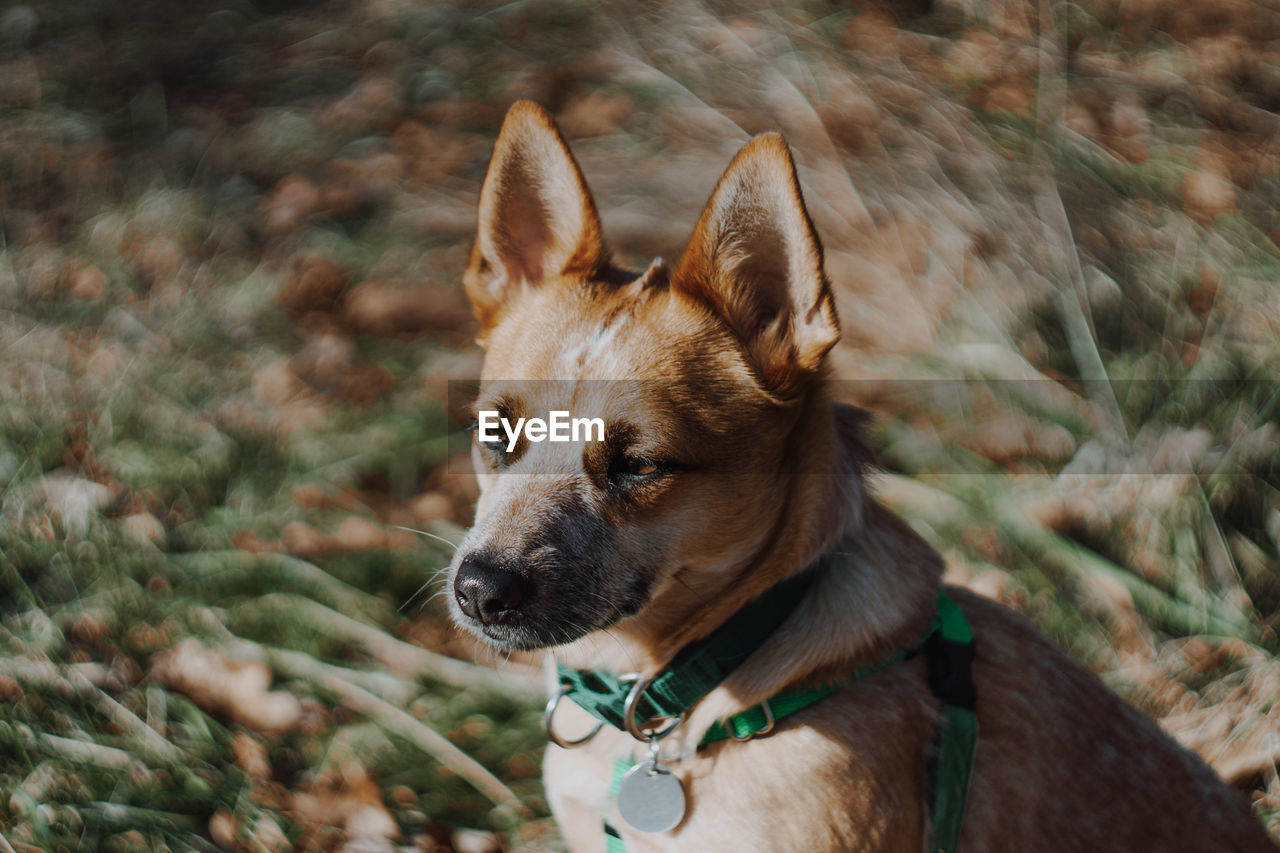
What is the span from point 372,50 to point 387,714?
3972 mm

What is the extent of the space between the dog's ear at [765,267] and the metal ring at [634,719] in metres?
0.62

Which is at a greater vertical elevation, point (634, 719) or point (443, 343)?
point (634, 719)

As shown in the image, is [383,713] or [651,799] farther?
[383,713]

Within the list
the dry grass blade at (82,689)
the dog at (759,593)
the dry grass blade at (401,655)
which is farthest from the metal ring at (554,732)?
the dry grass blade at (82,689)

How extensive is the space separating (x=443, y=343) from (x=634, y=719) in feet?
9.38

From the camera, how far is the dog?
1.65m

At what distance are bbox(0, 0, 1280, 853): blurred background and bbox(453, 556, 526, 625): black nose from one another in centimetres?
88

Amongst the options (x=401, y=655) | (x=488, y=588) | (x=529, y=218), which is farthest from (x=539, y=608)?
(x=401, y=655)

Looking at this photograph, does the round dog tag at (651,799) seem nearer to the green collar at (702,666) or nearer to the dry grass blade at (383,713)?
the green collar at (702,666)

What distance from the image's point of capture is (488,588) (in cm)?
165

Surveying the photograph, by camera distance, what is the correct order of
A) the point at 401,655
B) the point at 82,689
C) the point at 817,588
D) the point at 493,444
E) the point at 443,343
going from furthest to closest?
the point at 443,343 → the point at 401,655 → the point at 82,689 → the point at 493,444 → the point at 817,588

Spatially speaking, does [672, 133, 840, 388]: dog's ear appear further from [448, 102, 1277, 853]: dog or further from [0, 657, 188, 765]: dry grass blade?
[0, 657, 188, 765]: dry grass blade

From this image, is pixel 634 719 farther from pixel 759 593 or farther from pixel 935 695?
pixel 935 695

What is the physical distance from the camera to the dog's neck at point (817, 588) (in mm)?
1704
